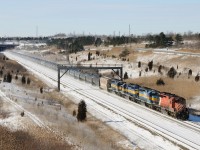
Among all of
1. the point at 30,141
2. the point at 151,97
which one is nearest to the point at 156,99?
the point at 151,97

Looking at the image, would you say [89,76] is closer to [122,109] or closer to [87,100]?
[87,100]

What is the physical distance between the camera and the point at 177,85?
228 ft

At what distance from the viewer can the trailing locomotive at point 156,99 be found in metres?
45.4

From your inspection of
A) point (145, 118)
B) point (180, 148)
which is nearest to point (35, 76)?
point (145, 118)

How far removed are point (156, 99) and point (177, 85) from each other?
19427 millimetres

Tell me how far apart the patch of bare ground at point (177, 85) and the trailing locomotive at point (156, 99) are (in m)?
7.39

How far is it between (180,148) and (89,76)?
172ft

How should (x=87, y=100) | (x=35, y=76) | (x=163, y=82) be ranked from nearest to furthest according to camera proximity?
(x=87, y=100), (x=163, y=82), (x=35, y=76)

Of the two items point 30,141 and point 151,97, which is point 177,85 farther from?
point 30,141

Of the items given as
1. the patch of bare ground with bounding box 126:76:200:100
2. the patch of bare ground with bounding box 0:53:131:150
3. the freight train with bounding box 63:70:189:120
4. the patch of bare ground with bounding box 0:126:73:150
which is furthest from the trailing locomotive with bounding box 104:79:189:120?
the patch of bare ground with bounding box 0:126:73:150

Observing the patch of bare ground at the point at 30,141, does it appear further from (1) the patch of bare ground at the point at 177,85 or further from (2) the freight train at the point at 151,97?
(1) the patch of bare ground at the point at 177,85

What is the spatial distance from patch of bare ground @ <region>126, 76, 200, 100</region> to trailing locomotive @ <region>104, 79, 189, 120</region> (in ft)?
24.3

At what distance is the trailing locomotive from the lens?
1789 inches

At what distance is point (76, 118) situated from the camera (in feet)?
161
